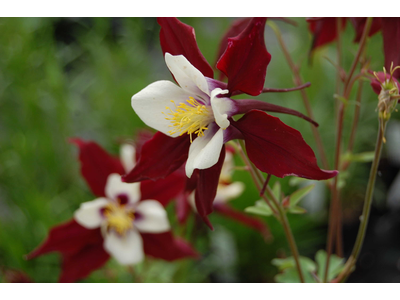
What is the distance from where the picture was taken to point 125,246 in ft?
1.90

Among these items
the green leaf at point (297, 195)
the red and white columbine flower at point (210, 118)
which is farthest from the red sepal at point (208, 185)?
the green leaf at point (297, 195)

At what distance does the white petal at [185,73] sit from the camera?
304 millimetres

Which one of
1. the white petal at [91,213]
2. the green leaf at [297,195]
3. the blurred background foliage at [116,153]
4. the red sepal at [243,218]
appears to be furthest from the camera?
the blurred background foliage at [116,153]

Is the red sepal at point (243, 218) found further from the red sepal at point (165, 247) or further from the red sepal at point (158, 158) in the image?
the red sepal at point (158, 158)

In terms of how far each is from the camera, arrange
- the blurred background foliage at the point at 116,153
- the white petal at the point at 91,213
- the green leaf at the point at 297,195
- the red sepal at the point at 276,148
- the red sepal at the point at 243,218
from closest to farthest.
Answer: the red sepal at the point at 276,148, the green leaf at the point at 297,195, the white petal at the point at 91,213, the red sepal at the point at 243,218, the blurred background foliage at the point at 116,153

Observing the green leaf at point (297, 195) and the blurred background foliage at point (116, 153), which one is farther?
the blurred background foliage at point (116, 153)

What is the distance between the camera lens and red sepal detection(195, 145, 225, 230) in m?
0.34

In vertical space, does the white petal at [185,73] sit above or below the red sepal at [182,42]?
below

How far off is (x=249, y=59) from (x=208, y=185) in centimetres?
11

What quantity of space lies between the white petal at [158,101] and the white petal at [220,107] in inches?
1.7

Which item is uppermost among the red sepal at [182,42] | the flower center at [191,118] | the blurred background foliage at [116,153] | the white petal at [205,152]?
the red sepal at [182,42]

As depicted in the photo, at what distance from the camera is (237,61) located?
321 millimetres

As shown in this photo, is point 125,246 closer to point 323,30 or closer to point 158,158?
point 158,158

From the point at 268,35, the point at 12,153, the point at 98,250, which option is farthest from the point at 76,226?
the point at 268,35
